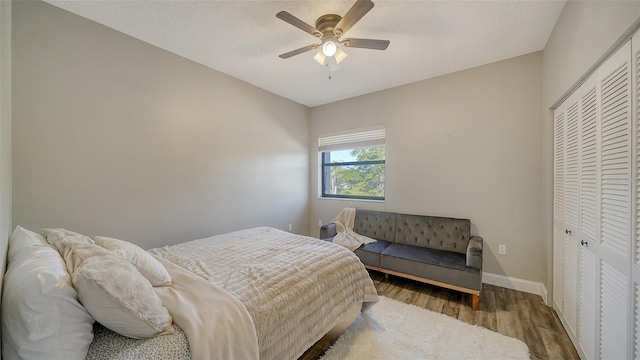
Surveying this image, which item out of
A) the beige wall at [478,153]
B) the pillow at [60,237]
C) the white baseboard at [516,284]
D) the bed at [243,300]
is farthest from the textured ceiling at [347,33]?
the white baseboard at [516,284]

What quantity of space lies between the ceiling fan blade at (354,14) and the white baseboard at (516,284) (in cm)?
320

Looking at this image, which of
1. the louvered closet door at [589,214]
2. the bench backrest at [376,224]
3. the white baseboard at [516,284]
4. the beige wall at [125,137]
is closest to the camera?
the louvered closet door at [589,214]

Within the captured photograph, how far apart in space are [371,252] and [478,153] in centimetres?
184

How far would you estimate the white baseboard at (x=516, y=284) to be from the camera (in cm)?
257

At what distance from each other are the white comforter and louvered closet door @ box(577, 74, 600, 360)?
55.5 inches

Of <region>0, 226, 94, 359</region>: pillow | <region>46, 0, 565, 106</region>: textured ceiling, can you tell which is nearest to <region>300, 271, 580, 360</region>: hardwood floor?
<region>0, 226, 94, 359</region>: pillow

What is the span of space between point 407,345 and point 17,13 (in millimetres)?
3915

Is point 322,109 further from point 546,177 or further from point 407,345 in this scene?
point 407,345

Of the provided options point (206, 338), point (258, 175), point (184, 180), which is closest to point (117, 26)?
point (184, 180)

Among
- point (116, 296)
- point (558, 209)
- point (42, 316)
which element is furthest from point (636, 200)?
point (42, 316)

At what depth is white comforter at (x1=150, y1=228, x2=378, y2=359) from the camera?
1.31 meters

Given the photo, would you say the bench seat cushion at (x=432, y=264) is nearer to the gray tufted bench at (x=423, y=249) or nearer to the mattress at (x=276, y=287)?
the gray tufted bench at (x=423, y=249)

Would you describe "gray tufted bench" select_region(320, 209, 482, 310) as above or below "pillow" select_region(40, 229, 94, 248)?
below

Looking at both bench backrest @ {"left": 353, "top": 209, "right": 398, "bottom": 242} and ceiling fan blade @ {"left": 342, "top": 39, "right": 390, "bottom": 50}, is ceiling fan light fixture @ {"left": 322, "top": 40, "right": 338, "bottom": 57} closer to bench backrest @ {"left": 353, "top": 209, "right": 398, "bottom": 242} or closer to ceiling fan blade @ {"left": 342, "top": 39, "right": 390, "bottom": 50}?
ceiling fan blade @ {"left": 342, "top": 39, "right": 390, "bottom": 50}
